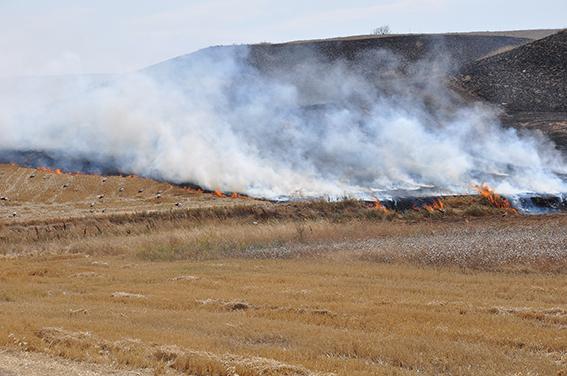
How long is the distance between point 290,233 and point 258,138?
2044 cm

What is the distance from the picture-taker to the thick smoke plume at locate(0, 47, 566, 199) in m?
39.8

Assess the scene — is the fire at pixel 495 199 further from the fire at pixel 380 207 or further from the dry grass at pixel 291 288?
the fire at pixel 380 207

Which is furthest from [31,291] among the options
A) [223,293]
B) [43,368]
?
[43,368]

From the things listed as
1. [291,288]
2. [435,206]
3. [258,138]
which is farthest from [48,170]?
[291,288]

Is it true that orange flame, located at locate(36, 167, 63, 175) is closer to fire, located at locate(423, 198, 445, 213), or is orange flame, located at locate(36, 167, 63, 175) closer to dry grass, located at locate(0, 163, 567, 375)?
dry grass, located at locate(0, 163, 567, 375)

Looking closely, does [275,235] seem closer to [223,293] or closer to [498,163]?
[223,293]

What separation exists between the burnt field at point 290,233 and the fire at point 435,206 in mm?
134

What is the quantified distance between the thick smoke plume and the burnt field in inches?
8.0

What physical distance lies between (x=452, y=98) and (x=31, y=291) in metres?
54.6

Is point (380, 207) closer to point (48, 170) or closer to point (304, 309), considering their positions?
point (304, 309)

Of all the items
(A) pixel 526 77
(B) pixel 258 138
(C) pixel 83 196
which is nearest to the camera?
(C) pixel 83 196

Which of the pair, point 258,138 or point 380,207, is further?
point 258,138

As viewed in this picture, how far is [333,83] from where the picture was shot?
7438 cm

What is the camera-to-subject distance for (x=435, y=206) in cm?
3253
